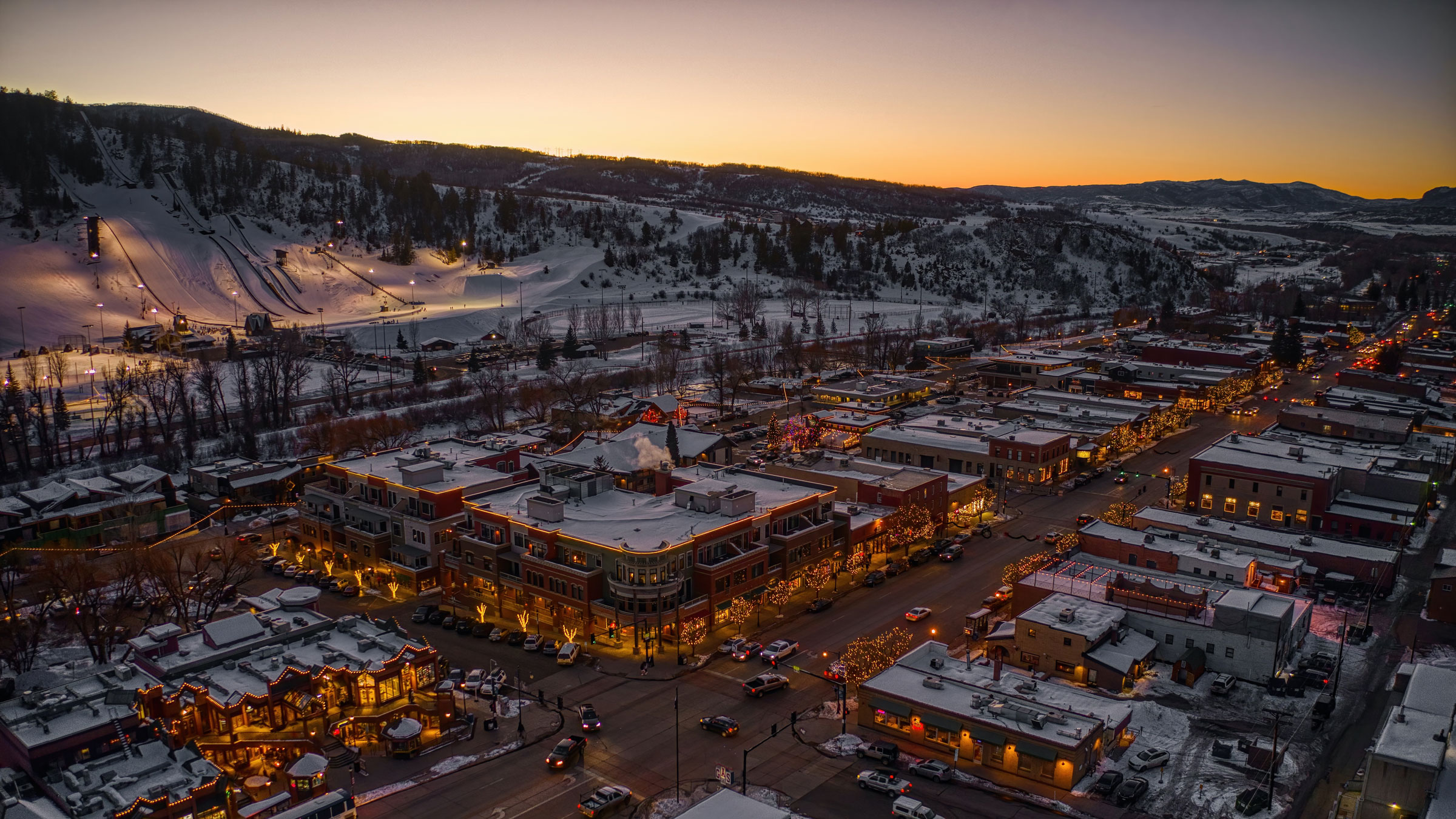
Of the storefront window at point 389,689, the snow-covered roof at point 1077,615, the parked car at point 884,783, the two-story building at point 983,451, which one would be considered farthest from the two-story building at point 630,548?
the two-story building at point 983,451

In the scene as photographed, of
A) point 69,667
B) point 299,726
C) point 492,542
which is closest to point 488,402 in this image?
point 492,542

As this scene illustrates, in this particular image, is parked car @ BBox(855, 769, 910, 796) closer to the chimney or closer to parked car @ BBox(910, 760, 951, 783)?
parked car @ BBox(910, 760, 951, 783)

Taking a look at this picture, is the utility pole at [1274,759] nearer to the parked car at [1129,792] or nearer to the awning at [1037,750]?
the parked car at [1129,792]

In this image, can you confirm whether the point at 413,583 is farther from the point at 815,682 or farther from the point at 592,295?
the point at 592,295

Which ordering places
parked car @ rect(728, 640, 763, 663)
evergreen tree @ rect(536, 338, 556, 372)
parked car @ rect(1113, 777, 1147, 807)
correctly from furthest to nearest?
evergreen tree @ rect(536, 338, 556, 372), parked car @ rect(728, 640, 763, 663), parked car @ rect(1113, 777, 1147, 807)

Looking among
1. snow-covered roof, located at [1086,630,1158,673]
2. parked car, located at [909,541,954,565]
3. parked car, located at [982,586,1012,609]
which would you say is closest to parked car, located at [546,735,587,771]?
snow-covered roof, located at [1086,630,1158,673]

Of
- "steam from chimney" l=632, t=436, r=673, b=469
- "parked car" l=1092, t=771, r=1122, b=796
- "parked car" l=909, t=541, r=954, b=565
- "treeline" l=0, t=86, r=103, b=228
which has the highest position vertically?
"treeline" l=0, t=86, r=103, b=228

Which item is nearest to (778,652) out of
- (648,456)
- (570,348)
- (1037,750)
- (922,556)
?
(1037,750)
